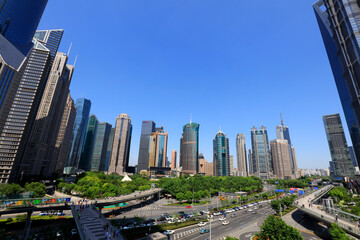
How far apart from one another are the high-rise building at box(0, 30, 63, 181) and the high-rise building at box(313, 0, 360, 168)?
8306 inches

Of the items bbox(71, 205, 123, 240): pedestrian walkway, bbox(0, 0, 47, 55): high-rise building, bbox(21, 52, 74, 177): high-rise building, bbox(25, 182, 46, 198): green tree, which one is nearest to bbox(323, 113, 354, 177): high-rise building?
bbox(71, 205, 123, 240): pedestrian walkway

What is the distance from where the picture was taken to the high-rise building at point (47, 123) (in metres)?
135

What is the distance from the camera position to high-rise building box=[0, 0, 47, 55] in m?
85.7

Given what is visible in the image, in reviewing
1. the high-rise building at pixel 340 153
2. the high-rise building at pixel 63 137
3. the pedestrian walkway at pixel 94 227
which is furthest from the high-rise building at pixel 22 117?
the high-rise building at pixel 340 153

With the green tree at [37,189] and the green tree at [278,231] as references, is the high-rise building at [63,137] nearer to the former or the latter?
the green tree at [37,189]

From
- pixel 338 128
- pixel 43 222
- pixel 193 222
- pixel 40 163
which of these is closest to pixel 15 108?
pixel 40 163

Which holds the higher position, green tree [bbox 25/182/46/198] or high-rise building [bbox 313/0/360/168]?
high-rise building [bbox 313/0/360/168]

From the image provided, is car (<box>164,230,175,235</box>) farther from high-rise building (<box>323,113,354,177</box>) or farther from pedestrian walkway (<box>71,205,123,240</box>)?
high-rise building (<box>323,113,354,177</box>)

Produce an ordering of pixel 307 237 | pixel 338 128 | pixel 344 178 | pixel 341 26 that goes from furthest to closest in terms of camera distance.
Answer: pixel 338 128, pixel 344 178, pixel 341 26, pixel 307 237

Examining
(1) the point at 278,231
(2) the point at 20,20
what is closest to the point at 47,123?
(2) the point at 20,20

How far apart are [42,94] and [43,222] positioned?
130 metres

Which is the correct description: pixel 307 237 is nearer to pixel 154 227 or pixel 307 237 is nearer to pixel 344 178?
pixel 154 227

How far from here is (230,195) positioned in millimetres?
115875

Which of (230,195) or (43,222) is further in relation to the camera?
(230,195)
